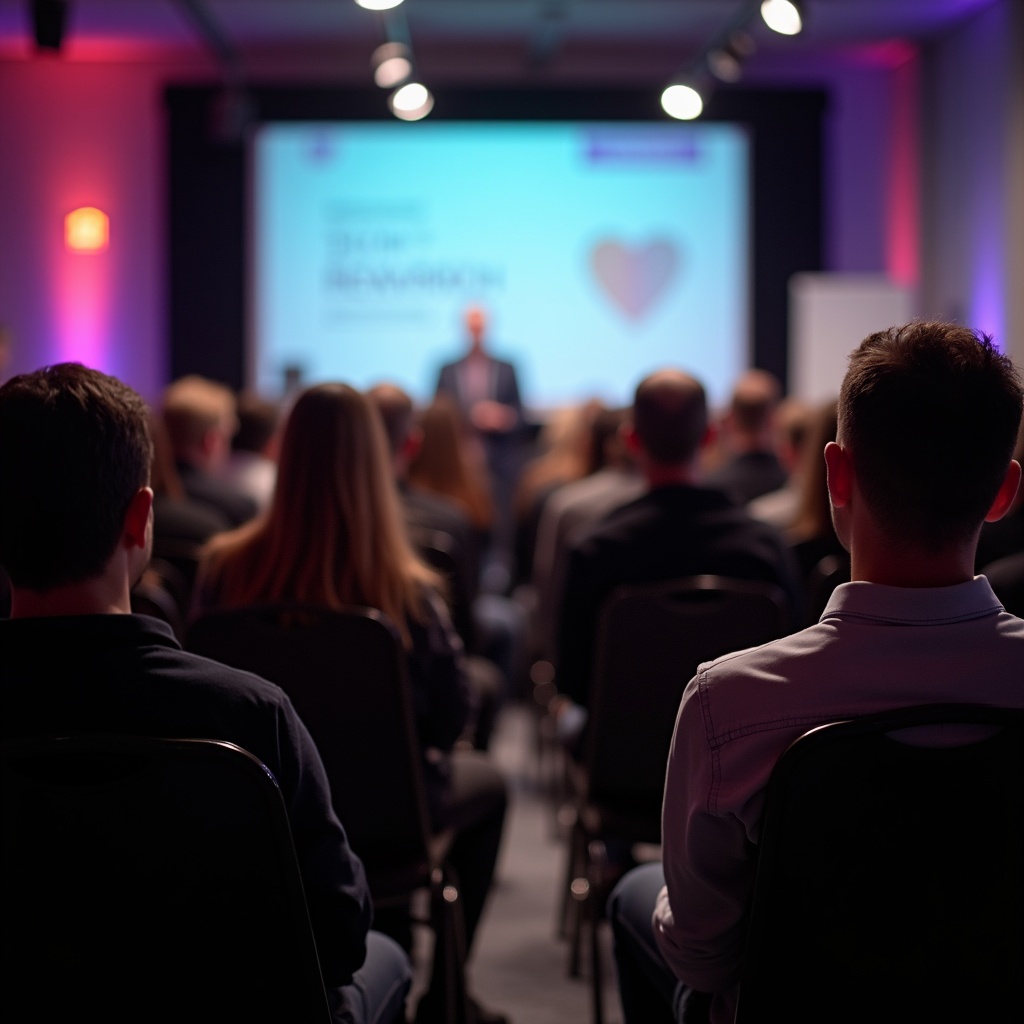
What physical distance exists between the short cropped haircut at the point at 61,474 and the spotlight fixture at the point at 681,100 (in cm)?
650

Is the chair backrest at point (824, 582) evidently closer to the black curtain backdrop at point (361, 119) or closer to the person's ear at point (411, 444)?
the person's ear at point (411, 444)

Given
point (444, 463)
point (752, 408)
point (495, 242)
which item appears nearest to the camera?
point (752, 408)

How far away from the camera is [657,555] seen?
2635 millimetres

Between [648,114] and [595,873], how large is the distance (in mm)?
7687

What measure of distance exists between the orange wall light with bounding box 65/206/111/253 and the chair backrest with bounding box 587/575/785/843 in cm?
830

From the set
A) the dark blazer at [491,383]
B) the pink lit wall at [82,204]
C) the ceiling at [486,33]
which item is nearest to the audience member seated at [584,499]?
the dark blazer at [491,383]

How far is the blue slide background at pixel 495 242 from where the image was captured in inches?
362

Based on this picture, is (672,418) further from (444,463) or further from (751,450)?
(444,463)

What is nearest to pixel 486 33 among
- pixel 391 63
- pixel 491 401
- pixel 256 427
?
pixel 391 63

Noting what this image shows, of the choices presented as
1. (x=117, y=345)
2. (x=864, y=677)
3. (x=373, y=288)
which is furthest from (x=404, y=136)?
(x=864, y=677)

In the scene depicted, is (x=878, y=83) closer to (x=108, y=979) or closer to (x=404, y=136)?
(x=404, y=136)

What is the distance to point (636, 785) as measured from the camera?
241 cm

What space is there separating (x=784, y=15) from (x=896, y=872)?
5670 mm

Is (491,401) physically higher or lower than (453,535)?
higher
